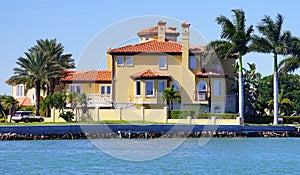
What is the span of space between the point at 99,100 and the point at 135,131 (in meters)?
16.8

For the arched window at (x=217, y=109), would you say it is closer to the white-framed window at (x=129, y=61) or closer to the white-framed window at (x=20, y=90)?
the white-framed window at (x=129, y=61)

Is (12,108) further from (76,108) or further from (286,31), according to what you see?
(286,31)

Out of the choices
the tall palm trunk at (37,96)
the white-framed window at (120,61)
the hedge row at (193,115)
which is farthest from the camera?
the tall palm trunk at (37,96)

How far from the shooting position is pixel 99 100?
7694 cm

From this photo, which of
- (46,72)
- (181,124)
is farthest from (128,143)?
(46,72)

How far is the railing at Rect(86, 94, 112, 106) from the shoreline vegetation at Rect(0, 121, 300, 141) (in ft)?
41.1

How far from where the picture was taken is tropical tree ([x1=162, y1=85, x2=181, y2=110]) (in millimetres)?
72562

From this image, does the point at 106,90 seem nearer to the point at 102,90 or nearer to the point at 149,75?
the point at 102,90

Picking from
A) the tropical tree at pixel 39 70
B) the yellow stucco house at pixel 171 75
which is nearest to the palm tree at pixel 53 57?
the tropical tree at pixel 39 70

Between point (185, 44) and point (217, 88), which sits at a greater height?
point (185, 44)

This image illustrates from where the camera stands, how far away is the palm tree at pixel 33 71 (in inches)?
3174

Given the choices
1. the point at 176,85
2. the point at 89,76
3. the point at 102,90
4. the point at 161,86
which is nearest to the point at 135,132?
the point at 161,86

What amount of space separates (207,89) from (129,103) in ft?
27.2

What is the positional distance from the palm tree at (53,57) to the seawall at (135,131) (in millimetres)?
21710
